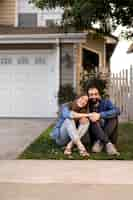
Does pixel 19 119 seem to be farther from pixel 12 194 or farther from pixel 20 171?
pixel 12 194

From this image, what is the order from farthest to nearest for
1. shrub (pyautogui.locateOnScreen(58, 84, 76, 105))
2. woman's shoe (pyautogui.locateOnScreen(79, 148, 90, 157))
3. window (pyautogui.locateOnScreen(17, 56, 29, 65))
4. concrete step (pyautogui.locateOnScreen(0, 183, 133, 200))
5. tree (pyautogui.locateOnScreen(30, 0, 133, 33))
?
window (pyautogui.locateOnScreen(17, 56, 29, 65)) → shrub (pyautogui.locateOnScreen(58, 84, 76, 105)) → tree (pyautogui.locateOnScreen(30, 0, 133, 33)) → woman's shoe (pyautogui.locateOnScreen(79, 148, 90, 157)) → concrete step (pyautogui.locateOnScreen(0, 183, 133, 200))

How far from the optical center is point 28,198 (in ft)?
21.1

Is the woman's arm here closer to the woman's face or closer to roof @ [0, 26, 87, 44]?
the woman's face

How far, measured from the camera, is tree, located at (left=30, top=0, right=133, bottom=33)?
12.8 meters

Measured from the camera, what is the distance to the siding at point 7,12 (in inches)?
805

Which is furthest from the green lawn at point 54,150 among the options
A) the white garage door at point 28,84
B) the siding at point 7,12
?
the siding at point 7,12

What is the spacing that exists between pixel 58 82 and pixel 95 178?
986cm

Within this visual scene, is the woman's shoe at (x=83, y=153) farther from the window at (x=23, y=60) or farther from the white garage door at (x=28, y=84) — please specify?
the window at (x=23, y=60)

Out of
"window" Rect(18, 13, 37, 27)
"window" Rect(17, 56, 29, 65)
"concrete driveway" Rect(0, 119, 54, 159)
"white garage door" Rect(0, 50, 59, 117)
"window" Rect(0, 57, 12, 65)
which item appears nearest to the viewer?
"concrete driveway" Rect(0, 119, 54, 159)

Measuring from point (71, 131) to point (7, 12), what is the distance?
12669mm

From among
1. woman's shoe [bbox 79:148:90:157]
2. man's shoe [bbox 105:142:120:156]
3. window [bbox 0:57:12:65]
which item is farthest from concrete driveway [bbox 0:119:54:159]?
window [bbox 0:57:12:65]

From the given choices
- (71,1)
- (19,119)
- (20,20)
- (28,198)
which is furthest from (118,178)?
(20,20)

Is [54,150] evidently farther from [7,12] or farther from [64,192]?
[7,12]

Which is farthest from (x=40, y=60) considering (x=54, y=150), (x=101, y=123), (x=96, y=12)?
(x=101, y=123)
